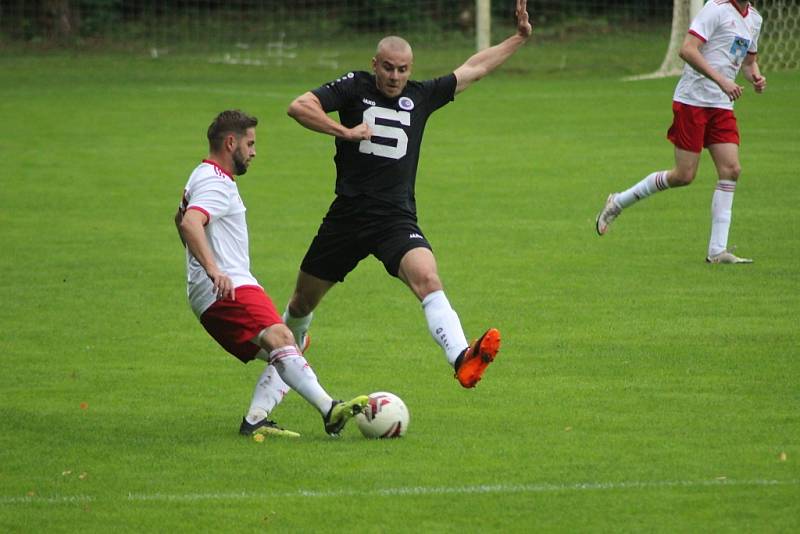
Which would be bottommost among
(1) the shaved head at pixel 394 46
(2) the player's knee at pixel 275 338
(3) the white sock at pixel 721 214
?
(3) the white sock at pixel 721 214

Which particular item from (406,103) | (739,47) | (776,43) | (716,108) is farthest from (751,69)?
(776,43)

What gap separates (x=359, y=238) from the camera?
8.99m

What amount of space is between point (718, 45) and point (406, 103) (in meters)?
5.71

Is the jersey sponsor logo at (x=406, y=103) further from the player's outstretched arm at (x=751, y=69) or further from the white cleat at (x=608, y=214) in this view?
the white cleat at (x=608, y=214)

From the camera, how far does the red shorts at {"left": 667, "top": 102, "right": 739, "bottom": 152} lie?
540 inches

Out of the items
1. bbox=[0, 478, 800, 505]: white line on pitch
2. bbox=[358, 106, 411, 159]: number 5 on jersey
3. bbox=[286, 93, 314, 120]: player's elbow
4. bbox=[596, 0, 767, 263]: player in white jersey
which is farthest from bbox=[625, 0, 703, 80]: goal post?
bbox=[0, 478, 800, 505]: white line on pitch

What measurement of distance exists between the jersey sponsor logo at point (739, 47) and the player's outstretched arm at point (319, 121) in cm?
611

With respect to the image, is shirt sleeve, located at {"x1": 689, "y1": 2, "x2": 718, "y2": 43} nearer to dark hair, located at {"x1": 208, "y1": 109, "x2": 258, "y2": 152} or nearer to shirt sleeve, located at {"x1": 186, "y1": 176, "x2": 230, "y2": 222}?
dark hair, located at {"x1": 208, "y1": 109, "x2": 258, "y2": 152}

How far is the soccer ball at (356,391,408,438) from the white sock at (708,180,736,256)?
6.35 metres

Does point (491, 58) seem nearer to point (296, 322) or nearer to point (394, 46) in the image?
point (394, 46)

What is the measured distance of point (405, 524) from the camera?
6.52 metres

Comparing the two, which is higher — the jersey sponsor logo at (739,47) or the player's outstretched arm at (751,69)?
the jersey sponsor logo at (739,47)

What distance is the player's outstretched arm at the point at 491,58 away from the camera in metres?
9.39

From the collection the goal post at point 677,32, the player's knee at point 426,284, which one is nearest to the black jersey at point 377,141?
the player's knee at point 426,284
